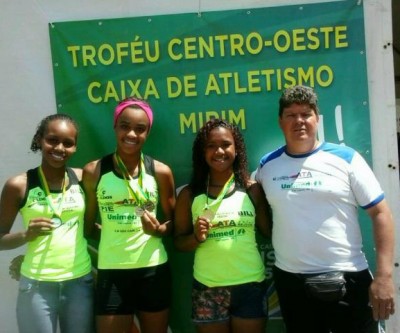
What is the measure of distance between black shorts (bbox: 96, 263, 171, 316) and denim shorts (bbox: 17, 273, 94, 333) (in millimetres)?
78

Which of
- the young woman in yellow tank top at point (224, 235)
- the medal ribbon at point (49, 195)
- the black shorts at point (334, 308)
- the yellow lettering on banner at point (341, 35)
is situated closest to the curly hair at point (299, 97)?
the young woman in yellow tank top at point (224, 235)

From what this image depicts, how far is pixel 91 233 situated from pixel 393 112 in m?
1.93

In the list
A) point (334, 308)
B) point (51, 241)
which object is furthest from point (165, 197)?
point (334, 308)

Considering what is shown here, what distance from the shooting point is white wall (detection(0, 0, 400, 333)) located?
2.94 meters

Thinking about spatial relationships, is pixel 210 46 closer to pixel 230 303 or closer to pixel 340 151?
pixel 340 151

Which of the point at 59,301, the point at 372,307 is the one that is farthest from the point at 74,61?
the point at 372,307

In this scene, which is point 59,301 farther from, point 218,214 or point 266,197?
point 266,197

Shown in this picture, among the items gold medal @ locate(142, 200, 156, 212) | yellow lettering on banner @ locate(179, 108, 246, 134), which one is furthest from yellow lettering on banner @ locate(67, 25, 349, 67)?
gold medal @ locate(142, 200, 156, 212)

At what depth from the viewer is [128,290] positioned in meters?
2.55

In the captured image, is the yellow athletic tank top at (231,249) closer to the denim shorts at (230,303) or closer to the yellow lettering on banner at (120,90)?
the denim shorts at (230,303)

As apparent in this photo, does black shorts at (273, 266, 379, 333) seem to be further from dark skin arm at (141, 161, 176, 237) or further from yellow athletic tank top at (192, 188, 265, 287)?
dark skin arm at (141, 161, 176, 237)

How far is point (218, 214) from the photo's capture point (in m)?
2.53

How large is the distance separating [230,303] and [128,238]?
2.04 ft

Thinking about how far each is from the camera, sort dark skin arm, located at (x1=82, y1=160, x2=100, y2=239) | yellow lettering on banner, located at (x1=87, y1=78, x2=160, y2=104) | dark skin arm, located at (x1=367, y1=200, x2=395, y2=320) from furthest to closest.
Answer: yellow lettering on banner, located at (x1=87, y1=78, x2=160, y2=104), dark skin arm, located at (x1=82, y1=160, x2=100, y2=239), dark skin arm, located at (x1=367, y1=200, x2=395, y2=320)
